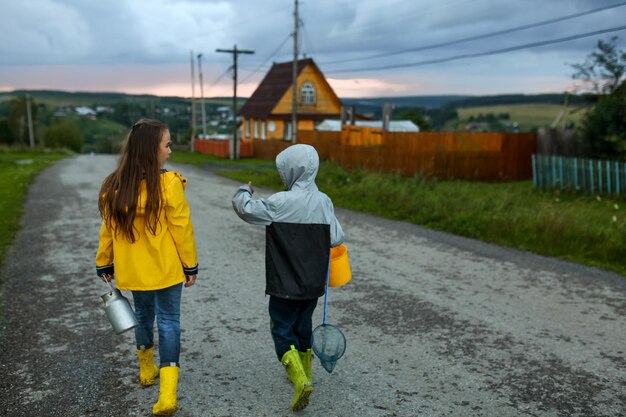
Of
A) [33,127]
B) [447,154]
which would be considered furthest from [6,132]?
[447,154]

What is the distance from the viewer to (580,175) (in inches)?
702

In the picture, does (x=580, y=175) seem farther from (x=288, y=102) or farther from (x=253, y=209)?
(x=288, y=102)

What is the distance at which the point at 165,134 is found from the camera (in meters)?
3.78

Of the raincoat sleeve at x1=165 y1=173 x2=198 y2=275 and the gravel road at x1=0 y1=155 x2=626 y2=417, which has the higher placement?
the raincoat sleeve at x1=165 y1=173 x2=198 y2=275

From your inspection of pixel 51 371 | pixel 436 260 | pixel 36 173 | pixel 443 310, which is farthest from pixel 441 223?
pixel 36 173

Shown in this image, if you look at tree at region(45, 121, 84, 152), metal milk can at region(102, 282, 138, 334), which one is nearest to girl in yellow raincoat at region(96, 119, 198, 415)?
metal milk can at region(102, 282, 138, 334)

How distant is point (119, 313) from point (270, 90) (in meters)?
47.5

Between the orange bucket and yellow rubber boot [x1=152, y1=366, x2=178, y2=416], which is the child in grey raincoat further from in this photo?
yellow rubber boot [x1=152, y1=366, x2=178, y2=416]

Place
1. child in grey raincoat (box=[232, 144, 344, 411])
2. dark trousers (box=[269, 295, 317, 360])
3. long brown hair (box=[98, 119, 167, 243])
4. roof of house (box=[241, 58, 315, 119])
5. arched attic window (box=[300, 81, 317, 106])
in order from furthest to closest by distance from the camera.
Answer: arched attic window (box=[300, 81, 317, 106]), roof of house (box=[241, 58, 315, 119]), dark trousers (box=[269, 295, 317, 360]), child in grey raincoat (box=[232, 144, 344, 411]), long brown hair (box=[98, 119, 167, 243])

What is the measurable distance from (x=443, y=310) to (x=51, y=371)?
11.5 feet

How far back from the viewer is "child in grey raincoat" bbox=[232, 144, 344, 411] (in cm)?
375

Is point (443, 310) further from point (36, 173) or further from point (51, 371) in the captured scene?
point (36, 173)

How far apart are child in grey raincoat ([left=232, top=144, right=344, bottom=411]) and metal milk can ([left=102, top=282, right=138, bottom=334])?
88 centimetres

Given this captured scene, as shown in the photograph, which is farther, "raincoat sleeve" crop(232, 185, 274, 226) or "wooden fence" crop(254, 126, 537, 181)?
"wooden fence" crop(254, 126, 537, 181)
